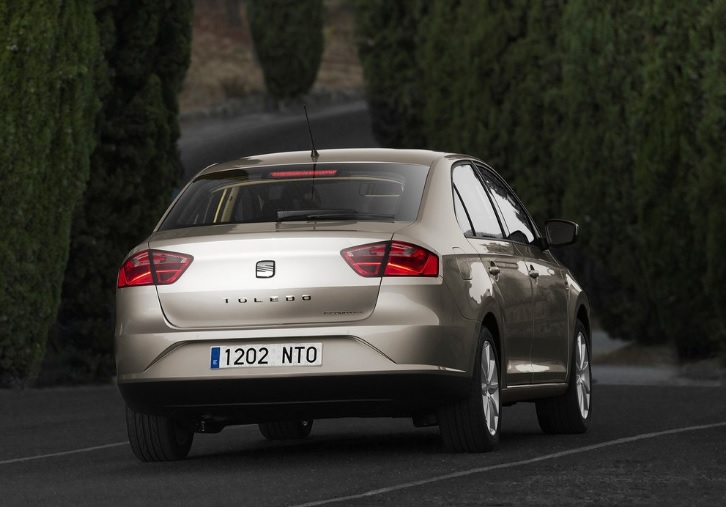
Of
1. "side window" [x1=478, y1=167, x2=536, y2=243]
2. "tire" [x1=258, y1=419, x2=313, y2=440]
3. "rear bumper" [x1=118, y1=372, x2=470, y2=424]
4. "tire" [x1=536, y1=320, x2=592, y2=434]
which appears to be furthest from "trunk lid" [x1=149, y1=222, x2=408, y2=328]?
"tire" [x1=536, y1=320, x2=592, y2=434]

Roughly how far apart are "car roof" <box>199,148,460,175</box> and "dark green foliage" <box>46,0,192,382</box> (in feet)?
27.6

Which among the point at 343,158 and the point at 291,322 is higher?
the point at 343,158

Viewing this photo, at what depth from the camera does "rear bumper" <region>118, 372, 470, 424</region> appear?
32.3 ft

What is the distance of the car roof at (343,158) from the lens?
35.5ft

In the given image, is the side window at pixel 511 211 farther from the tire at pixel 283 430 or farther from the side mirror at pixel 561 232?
the tire at pixel 283 430

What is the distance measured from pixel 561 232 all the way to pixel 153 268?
11.3ft

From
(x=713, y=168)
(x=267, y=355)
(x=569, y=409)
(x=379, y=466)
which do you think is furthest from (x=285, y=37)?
(x=267, y=355)

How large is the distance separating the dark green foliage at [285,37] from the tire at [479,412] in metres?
43.1

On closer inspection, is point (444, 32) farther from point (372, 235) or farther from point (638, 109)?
point (372, 235)

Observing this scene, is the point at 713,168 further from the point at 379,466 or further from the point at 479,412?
the point at 379,466

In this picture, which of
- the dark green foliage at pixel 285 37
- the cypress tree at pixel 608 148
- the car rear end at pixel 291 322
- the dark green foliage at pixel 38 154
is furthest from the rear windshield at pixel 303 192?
the dark green foliage at pixel 285 37

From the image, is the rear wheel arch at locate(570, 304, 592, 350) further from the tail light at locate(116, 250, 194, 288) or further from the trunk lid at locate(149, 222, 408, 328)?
the tail light at locate(116, 250, 194, 288)

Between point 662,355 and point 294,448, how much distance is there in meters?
11.6

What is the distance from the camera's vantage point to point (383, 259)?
387 inches
